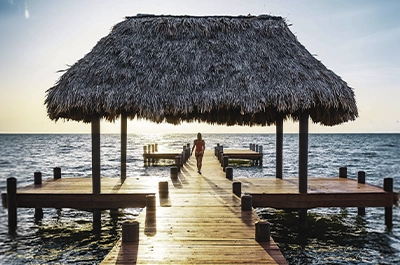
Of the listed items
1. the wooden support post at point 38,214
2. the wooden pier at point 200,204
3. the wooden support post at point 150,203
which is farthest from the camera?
the wooden support post at point 38,214

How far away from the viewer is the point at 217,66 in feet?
36.8

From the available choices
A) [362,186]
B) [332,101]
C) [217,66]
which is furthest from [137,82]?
[362,186]

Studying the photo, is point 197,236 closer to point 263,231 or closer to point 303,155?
point 263,231

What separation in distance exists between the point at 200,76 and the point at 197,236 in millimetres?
5427

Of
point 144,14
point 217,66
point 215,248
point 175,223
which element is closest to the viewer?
point 215,248

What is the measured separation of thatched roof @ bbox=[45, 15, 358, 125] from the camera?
399 inches

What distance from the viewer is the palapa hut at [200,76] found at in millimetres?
10125

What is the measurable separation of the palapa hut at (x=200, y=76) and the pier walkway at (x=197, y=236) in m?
2.36

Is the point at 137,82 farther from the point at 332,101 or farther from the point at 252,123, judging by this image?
the point at 252,123

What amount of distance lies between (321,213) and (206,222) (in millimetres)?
7491

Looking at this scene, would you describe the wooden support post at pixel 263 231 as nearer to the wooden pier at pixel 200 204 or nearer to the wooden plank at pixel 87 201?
the wooden pier at pixel 200 204

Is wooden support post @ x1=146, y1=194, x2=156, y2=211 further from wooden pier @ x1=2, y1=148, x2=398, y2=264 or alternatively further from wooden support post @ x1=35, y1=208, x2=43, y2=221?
wooden support post @ x1=35, y1=208, x2=43, y2=221

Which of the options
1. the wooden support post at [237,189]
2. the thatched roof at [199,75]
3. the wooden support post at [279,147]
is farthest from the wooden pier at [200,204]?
the thatched roof at [199,75]

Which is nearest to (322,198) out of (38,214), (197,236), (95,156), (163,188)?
(163,188)
